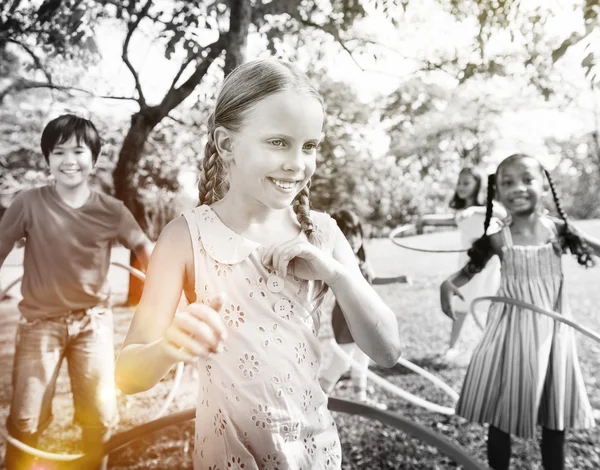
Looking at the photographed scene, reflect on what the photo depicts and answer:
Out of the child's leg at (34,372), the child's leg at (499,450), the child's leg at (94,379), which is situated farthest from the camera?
the child's leg at (499,450)

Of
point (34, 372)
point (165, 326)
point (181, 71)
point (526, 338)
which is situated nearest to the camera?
point (165, 326)

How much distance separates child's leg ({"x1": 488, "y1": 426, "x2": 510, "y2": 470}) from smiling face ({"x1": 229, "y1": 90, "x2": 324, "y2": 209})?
2.39 meters

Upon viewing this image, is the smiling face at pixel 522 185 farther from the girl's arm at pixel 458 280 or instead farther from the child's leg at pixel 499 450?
the child's leg at pixel 499 450

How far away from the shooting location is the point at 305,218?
4.76 feet

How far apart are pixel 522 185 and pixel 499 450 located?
1.46m

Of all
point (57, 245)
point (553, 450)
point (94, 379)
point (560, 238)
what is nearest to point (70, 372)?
point (94, 379)

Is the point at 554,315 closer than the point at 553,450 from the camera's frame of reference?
Yes

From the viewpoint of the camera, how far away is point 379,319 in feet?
4.21

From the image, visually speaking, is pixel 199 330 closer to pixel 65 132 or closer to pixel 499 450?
pixel 65 132

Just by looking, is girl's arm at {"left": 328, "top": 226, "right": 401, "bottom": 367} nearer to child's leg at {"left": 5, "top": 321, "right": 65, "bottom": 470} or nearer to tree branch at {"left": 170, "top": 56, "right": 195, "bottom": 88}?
child's leg at {"left": 5, "top": 321, "right": 65, "bottom": 470}

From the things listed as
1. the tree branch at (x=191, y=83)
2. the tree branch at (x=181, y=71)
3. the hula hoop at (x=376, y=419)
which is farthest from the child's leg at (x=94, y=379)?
the tree branch at (x=181, y=71)

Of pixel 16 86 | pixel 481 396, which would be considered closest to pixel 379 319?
pixel 481 396

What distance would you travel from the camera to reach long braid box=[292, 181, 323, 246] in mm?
1407

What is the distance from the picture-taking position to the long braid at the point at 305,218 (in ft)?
4.62
